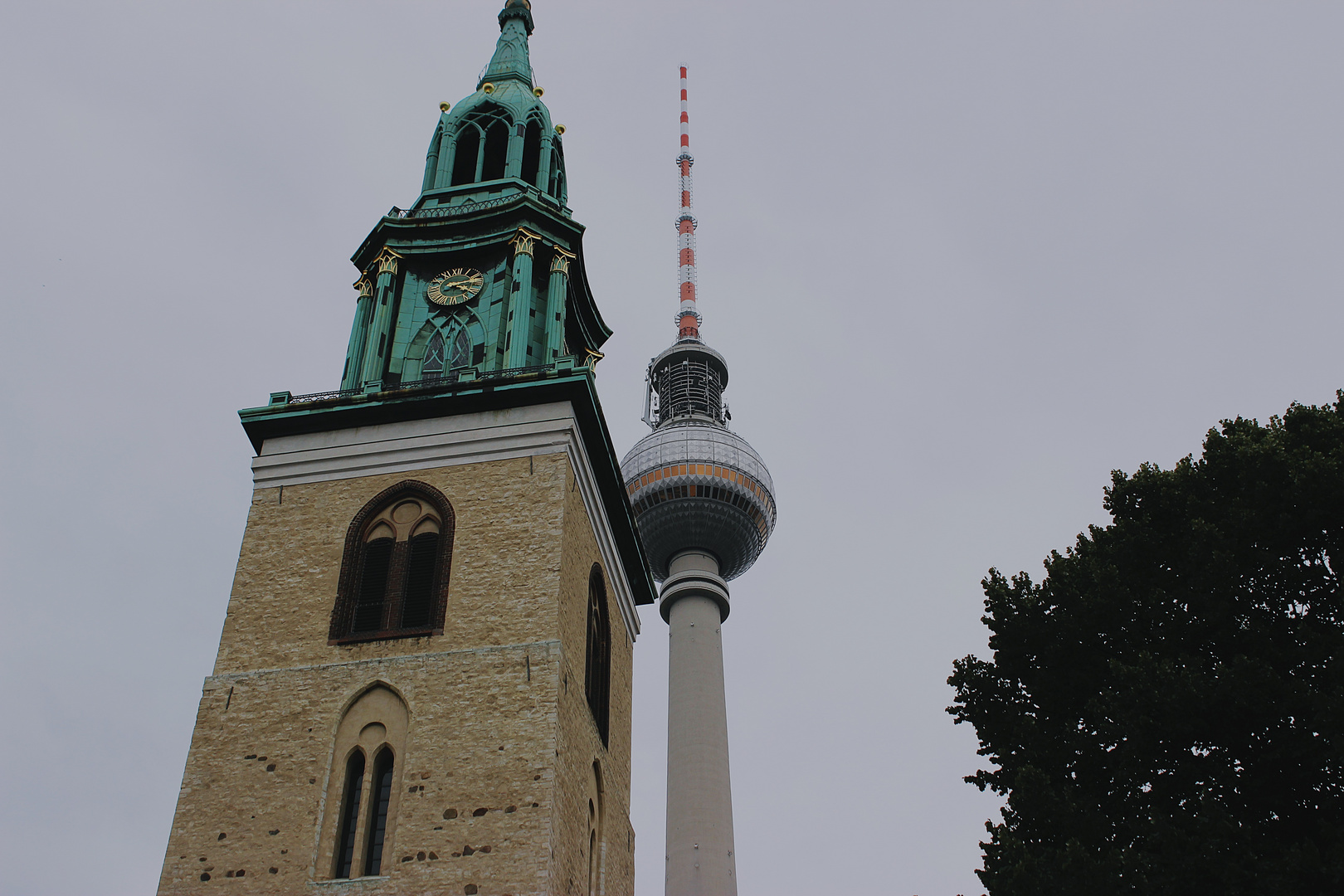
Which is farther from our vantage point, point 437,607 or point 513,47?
point 513,47

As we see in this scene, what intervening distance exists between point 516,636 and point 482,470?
406 cm

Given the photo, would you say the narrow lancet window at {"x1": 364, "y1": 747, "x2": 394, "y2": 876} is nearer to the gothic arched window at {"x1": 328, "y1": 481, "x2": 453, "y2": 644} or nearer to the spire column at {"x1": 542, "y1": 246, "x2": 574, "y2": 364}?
the gothic arched window at {"x1": 328, "y1": 481, "x2": 453, "y2": 644}

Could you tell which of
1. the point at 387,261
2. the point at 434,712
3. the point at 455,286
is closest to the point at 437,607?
the point at 434,712

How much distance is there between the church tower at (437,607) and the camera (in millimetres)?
21031

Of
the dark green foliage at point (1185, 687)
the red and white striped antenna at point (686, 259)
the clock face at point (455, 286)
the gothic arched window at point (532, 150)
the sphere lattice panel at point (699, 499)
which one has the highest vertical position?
the red and white striped antenna at point (686, 259)

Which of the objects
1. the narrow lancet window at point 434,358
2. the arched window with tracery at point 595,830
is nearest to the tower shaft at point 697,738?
the arched window with tracery at point 595,830

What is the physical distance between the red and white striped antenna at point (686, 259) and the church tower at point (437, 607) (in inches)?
2009

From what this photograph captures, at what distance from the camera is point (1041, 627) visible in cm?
2006

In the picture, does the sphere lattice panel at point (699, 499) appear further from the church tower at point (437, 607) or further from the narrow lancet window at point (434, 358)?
the narrow lancet window at point (434, 358)

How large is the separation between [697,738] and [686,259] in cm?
3306

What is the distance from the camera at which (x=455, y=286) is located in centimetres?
3022

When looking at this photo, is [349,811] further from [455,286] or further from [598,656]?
[455,286]

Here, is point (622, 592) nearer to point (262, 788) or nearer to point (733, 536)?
point (262, 788)

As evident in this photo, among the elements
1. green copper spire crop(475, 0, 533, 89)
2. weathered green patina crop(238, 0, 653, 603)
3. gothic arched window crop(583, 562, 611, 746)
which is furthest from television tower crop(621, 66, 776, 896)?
gothic arched window crop(583, 562, 611, 746)
